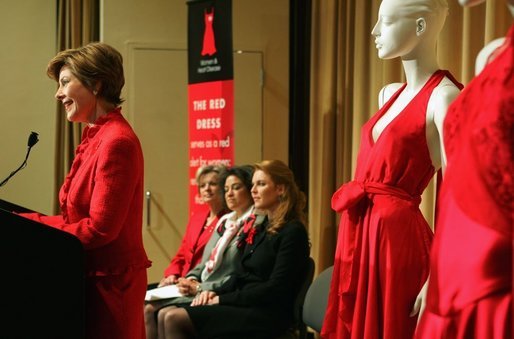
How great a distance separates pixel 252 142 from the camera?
5.65 metres

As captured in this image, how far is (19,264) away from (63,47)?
4.14 metres

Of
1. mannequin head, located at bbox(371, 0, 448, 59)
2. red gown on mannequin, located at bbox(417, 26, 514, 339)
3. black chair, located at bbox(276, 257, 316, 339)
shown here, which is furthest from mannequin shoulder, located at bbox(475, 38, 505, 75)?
black chair, located at bbox(276, 257, 316, 339)

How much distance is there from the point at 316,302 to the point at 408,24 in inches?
58.5

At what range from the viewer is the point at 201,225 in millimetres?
4367

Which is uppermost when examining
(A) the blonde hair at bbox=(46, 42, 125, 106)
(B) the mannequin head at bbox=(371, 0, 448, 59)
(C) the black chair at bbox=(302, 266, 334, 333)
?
(B) the mannequin head at bbox=(371, 0, 448, 59)

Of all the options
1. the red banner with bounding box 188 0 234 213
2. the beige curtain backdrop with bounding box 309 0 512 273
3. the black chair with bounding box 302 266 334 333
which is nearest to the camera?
the black chair with bounding box 302 266 334 333

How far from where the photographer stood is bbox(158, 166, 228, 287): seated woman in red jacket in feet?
14.1

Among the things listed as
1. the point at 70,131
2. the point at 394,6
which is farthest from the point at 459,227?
the point at 70,131

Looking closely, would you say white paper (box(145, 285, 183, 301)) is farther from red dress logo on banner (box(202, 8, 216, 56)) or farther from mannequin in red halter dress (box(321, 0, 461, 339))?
mannequin in red halter dress (box(321, 0, 461, 339))

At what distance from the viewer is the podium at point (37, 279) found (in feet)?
6.32

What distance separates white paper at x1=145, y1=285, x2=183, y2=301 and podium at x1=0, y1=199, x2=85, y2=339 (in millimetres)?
1869

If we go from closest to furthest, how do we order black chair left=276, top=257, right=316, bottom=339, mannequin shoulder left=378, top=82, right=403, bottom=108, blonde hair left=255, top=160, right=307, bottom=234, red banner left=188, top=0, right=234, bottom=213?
mannequin shoulder left=378, top=82, right=403, bottom=108 → black chair left=276, top=257, right=316, bottom=339 → blonde hair left=255, top=160, right=307, bottom=234 → red banner left=188, top=0, right=234, bottom=213

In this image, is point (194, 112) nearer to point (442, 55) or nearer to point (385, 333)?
point (442, 55)

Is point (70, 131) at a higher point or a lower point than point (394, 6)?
lower
